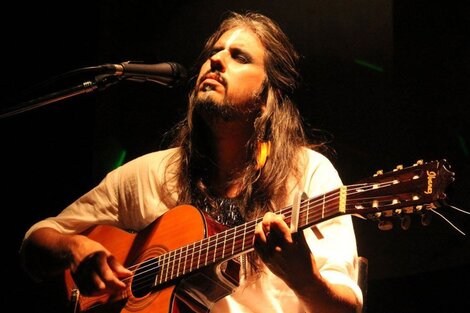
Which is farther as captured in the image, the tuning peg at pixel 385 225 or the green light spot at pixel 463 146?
the green light spot at pixel 463 146

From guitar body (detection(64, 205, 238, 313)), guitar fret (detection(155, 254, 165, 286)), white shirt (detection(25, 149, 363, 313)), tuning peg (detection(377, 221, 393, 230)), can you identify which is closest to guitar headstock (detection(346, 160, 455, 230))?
tuning peg (detection(377, 221, 393, 230))

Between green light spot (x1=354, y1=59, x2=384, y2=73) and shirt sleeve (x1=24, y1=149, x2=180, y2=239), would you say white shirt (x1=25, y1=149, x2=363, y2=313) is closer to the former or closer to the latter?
shirt sleeve (x1=24, y1=149, x2=180, y2=239)

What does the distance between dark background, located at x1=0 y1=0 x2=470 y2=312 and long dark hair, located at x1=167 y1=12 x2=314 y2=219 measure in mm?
300

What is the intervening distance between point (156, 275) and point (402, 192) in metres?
0.87

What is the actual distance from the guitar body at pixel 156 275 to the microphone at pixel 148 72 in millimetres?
437

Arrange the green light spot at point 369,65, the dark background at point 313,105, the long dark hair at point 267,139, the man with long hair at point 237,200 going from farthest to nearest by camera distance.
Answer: the green light spot at point 369,65 → the dark background at point 313,105 → the long dark hair at point 267,139 → the man with long hair at point 237,200

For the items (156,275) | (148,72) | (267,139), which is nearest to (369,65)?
(267,139)

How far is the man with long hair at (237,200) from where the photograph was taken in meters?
1.76

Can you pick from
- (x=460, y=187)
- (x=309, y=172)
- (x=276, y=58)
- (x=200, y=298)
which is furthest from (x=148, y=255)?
(x=460, y=187)

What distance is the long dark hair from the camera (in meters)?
2.15

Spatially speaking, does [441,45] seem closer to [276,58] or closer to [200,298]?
[276,58]

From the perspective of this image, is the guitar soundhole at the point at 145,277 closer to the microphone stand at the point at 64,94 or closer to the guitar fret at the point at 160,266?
the guitar fret at the point at 160,266

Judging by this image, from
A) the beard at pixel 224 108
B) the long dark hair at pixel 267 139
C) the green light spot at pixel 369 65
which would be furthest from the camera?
the green light spot at pixel 369 65

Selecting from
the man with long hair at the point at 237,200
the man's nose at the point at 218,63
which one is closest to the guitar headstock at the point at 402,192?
the man with long hair at the point at 237,200
